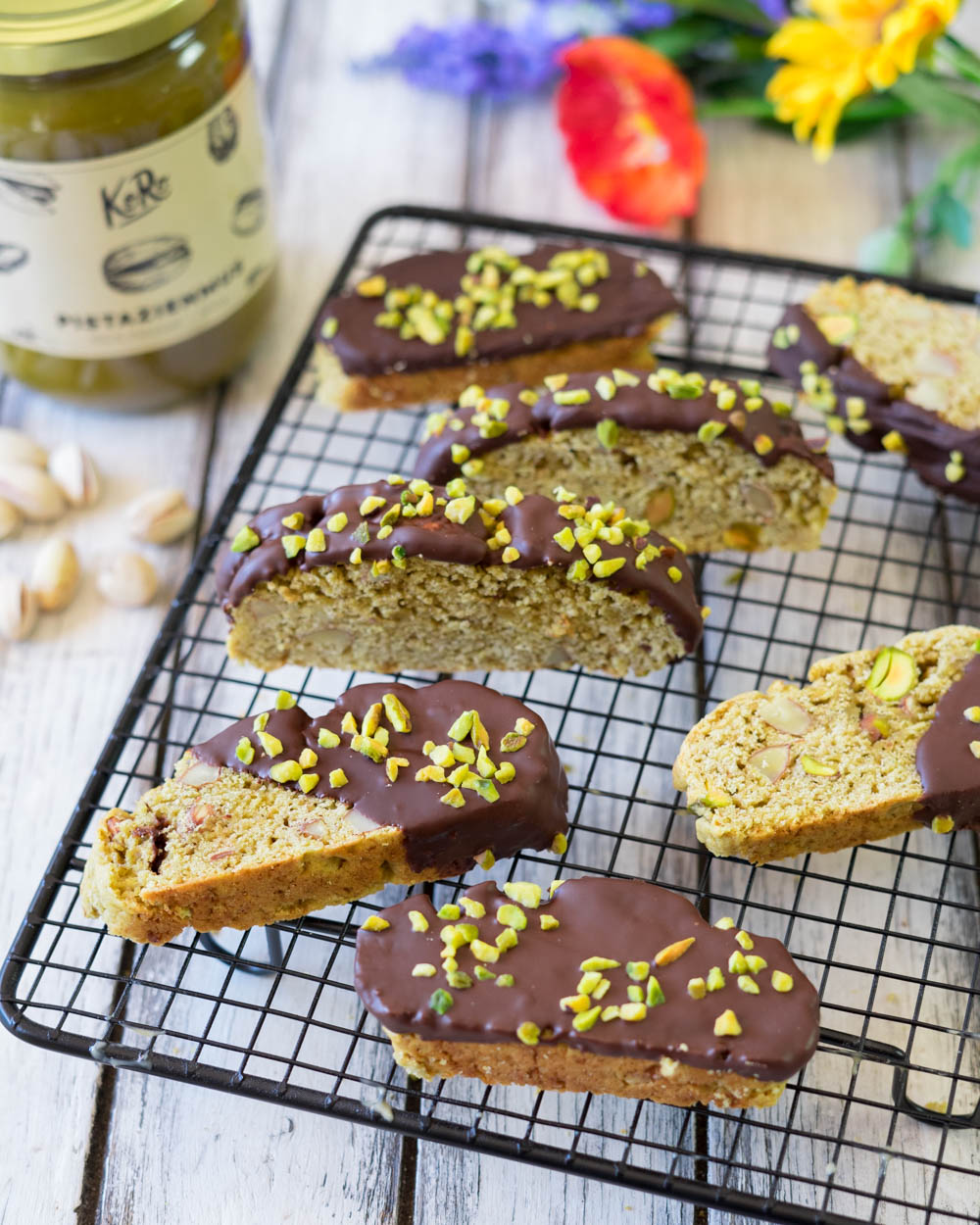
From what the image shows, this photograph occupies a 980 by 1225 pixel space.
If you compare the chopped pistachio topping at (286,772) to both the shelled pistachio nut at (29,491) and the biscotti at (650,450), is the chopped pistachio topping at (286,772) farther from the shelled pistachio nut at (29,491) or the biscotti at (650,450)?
the shelled pistachio nut at (29,491)

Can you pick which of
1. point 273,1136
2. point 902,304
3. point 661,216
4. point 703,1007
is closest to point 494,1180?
point 273,1136

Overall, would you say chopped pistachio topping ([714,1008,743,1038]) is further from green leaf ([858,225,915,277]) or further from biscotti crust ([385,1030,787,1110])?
green leaf ([858,225,915,277])

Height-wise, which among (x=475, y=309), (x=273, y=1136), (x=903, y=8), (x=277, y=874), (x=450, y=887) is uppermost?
(x=903, y=8)

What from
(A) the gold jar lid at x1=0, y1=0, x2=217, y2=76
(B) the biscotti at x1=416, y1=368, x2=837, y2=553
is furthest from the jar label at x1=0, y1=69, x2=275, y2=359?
(B) the biscotti at x1=416, y1=368, x2=837, y2=553

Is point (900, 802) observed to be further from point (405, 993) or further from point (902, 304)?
point (902, 304)

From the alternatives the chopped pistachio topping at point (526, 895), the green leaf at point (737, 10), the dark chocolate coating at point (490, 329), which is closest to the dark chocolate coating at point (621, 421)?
the dark chocolate coating at point (490, 329)

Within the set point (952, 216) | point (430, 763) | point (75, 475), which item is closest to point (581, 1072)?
point (430, 763)

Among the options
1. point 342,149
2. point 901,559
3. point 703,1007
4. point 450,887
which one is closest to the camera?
point 703,1007
